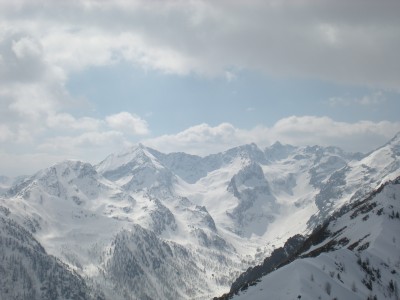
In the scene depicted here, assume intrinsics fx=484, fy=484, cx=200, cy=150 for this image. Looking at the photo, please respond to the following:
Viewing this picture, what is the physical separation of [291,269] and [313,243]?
108538 mm

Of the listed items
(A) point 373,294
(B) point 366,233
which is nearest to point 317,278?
(A) point 373,294

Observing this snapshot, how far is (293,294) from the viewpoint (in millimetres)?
67062

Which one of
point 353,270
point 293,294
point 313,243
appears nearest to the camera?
point 293,294

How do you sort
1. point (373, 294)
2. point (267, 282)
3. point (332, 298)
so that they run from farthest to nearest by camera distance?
point (373, 294), point (267, 282), point (332, 298)

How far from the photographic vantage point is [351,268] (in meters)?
97.5

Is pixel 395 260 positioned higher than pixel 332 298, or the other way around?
pixel 332 298

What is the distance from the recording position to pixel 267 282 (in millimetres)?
76688

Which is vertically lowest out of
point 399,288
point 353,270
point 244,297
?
point 399,288

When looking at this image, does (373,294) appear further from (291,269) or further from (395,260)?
(395,260)

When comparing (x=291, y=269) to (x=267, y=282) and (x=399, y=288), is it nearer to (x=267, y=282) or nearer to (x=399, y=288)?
(x=267, y=282)

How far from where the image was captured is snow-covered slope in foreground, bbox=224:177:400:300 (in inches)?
2849

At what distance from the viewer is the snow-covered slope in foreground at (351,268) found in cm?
7238

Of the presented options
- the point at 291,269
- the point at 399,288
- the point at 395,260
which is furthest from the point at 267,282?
the point at 395,260

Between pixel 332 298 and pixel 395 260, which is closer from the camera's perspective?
pixel 332 298
